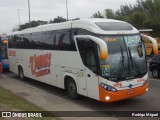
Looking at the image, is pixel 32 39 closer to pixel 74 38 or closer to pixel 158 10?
pixel 74 38

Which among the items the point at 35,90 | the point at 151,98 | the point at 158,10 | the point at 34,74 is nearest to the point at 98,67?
the point at 151,98

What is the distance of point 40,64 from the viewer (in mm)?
16469

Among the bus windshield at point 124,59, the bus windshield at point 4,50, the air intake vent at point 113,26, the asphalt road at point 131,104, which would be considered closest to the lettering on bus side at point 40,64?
the asphalt road at point 131,104

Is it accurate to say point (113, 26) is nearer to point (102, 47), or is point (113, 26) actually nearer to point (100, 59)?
point (100, 59)

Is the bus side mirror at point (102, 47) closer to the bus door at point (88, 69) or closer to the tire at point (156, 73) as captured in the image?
the bus door at point (88, 69)

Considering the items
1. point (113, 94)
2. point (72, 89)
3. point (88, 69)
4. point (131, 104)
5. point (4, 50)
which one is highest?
point (4, 50)

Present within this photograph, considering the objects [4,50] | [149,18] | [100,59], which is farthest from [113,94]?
[149,18]

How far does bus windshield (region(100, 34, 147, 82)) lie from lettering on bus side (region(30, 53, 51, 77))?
4.81 m

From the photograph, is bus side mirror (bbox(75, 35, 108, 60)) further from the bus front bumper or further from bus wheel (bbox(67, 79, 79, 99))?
bus wheel (bbox(67, 79, 79, 99))

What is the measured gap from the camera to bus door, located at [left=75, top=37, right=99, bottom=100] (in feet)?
36.7

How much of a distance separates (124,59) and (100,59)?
3.08ft

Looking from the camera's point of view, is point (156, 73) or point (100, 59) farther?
point (156, 73)

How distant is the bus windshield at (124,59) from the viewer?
36.1 feet

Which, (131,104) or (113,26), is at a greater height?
(113,26)
